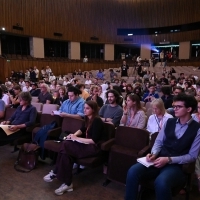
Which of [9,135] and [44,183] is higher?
[9,135]

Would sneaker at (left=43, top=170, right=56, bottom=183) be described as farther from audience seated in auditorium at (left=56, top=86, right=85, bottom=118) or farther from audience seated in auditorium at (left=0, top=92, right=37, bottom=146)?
audience seated in auditorium at (left=56, top=86, right=85, bottom=118)

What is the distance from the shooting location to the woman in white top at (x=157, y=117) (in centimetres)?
294

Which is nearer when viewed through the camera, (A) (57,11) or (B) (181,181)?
(B) (181,181)

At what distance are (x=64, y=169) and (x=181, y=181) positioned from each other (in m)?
1.29

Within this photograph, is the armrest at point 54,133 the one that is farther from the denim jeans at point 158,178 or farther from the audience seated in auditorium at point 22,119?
the denim jeans at point 158,178

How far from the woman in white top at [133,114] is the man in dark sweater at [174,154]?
0.84 m

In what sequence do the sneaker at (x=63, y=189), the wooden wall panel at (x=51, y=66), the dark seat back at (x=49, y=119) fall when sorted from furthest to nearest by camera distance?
the wooden wall panel at (x=51, y=66) < the dark seat back at (x=49, y=119) < the sneaker at (x=63, y=189)

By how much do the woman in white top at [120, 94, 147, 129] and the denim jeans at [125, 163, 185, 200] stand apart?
1.00 metres

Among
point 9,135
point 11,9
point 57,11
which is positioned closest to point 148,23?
point 57,11

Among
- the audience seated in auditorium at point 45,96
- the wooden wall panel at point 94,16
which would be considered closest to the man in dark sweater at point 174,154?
the audience seated in auditorium at point 45,96

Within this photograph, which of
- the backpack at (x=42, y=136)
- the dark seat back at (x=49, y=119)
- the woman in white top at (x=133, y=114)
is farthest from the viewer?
the dark seat back at (x=49, y=119)

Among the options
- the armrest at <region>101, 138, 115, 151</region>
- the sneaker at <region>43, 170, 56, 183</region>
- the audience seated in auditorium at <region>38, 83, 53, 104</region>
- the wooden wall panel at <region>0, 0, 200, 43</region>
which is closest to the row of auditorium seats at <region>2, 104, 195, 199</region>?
the armrest at <region>101, 138, 115, 151</region>

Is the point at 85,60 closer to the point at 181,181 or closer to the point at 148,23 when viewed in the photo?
the point at 148,23

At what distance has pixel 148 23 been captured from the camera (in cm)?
1938
